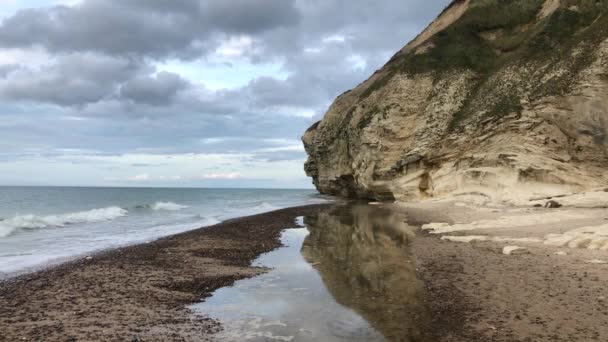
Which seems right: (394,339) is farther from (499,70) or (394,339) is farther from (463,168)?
(499,70)

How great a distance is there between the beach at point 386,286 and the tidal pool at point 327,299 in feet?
0.23

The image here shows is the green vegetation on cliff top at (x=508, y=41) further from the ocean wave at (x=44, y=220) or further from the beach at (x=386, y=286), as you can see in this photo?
the ocean wave at (x=44, y=220)

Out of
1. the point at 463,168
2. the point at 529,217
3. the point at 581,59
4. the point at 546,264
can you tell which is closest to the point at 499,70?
the point at 581,59

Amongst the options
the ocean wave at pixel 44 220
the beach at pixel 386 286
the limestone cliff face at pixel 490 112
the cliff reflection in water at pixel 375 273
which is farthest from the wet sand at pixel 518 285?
the ocean wave at pixel 44 220

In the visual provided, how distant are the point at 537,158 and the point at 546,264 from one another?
2287 centimetres

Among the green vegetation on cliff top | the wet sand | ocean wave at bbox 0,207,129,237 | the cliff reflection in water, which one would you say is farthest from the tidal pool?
the green vegetation on cliff top

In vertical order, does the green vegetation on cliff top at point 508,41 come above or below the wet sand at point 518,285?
above

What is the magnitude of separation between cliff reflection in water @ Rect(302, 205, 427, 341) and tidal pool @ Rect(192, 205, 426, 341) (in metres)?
0.02

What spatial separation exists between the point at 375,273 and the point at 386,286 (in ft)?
5.64

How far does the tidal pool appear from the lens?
8.72 metres

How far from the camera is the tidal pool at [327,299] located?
8719 mm

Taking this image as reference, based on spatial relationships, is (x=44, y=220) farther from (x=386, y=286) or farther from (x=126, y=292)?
(x=386, y=286)

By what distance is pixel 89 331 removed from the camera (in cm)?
884

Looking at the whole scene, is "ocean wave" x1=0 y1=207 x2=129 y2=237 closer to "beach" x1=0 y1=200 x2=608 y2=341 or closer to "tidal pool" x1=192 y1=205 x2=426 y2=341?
"beach" x1=0 y1=200 x2=608 y2=341
